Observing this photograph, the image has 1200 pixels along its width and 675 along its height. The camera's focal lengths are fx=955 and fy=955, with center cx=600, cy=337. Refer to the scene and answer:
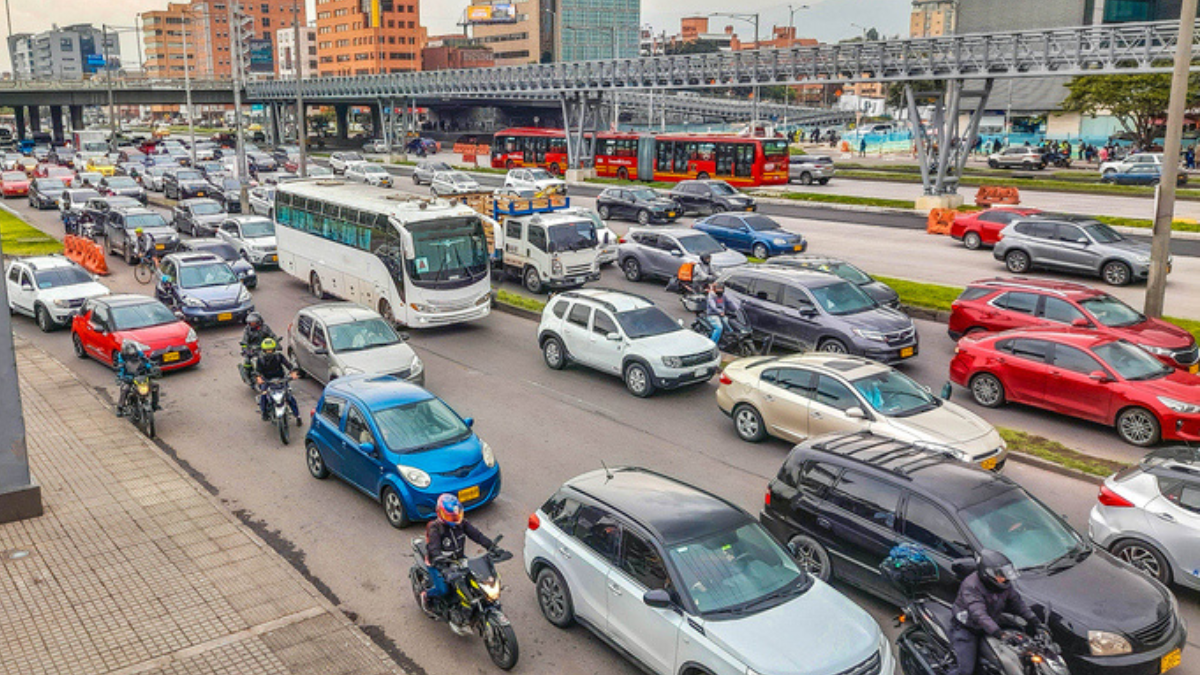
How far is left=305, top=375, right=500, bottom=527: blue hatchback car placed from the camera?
1157cm

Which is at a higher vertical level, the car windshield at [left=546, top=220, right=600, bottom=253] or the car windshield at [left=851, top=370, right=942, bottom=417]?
the car windshield at [left=546, top=220, right=600, bottom=253]

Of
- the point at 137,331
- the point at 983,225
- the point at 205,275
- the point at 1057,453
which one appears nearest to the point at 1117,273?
the point at 983,225

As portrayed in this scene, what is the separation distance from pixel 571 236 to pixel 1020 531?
58.4ft

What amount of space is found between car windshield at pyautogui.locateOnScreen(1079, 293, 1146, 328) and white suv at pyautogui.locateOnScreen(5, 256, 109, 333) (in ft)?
71.3

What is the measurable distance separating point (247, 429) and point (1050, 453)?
12.5 meters

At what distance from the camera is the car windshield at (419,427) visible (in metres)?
11.9

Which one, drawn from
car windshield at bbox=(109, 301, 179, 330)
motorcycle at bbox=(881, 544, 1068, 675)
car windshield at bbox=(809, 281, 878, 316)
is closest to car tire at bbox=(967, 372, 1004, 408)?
car windshield at bbox=(809, 281, 878, 316)

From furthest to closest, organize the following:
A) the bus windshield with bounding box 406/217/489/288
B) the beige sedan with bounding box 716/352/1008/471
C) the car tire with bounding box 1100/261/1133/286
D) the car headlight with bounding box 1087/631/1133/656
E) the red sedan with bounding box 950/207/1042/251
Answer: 1. the red sedan with bounding box 950/207/1042/251
2. the car tire with bounding box 1100/261/1133/286
3. the bus windshield with bounding box 406/217/489/288
4. the beige sedan with bounding box 716/352/1008/471
5. the car headlight with bounding box 1087/631/1133/656

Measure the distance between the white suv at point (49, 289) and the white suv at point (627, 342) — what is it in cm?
1201

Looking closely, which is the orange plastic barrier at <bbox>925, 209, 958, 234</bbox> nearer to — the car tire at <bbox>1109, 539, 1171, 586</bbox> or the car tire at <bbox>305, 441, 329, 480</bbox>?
the car tire at <bbox>1109, 539, 1171, 586</bbox>

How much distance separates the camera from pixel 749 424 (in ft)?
48.2

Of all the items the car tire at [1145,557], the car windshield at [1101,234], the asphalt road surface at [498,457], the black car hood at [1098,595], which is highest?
the car windshield at [1101,234]

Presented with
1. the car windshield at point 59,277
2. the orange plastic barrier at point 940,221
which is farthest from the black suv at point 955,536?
the orange plastic barrier at point 940,221

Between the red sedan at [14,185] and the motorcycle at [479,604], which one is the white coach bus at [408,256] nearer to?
the motorcycle at [479,604]
